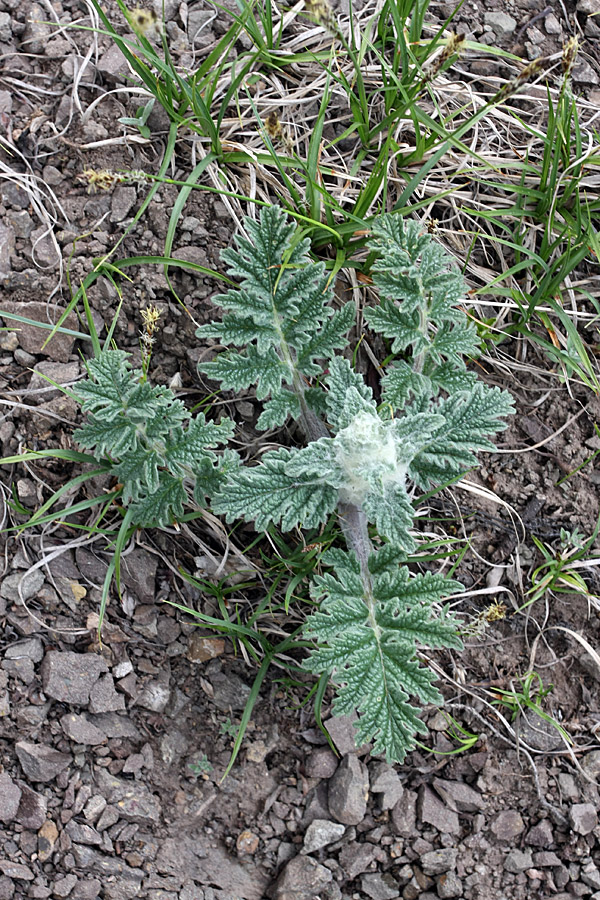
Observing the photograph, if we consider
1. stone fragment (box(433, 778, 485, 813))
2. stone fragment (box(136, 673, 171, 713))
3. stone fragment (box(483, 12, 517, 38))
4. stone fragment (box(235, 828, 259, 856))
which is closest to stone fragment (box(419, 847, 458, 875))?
stone fragment (box(433, 778, 485, 813))

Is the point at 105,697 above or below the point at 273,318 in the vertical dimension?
below

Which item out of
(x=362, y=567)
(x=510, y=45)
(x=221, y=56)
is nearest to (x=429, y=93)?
(x=510, y=45)

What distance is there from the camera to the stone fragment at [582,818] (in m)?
2.80

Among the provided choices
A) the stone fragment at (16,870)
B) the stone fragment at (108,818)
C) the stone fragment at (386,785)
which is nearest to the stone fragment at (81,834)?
the stone fragment at (108,818)

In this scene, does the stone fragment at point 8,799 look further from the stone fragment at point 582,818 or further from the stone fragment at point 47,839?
the stone fragment at point 582,818

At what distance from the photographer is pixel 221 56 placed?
2986 mm

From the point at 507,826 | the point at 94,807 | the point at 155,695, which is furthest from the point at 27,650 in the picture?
the point at 507,826

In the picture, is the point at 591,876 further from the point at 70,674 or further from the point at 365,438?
the point at 70,674

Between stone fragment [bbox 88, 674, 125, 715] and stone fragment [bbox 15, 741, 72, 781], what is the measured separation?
19cm

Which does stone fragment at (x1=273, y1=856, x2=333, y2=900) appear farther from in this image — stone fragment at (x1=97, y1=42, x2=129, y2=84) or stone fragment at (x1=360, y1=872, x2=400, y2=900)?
stone fragment at (x1=97, y1=42, x2=129, y2=84)

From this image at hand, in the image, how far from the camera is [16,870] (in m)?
2.47

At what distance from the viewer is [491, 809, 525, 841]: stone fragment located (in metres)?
2.79

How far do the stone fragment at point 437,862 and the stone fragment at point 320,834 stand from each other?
302mm

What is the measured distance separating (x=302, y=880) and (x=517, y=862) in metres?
0.76
